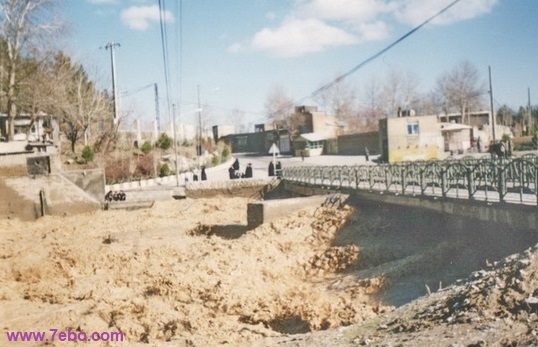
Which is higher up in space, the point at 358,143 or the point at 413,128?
the point at 413,128

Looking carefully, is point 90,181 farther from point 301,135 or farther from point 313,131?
point 313,131

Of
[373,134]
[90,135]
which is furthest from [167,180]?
[373,134]

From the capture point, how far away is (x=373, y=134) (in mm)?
46188

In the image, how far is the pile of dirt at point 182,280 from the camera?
30.9 feet

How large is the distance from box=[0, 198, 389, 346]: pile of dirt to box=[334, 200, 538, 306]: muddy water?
2.00 ft

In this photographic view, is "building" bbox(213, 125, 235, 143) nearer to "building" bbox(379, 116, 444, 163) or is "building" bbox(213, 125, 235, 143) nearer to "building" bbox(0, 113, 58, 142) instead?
"building" bbox(0, 113, 58, 142)

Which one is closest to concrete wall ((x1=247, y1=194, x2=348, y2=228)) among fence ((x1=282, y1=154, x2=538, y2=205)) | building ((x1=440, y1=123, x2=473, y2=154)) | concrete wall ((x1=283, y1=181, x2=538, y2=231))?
fence ((x1=282, y1=154, x2=538, y2=205))

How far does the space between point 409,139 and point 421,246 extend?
23.4 metres

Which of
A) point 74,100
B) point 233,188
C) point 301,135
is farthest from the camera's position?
point 301,135

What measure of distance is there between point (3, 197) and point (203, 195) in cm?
1079

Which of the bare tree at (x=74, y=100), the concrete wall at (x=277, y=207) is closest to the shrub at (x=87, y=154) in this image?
the bare tree at (x=74, y=100)

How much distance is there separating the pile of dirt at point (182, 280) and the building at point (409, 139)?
1781cm

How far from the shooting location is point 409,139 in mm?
35125

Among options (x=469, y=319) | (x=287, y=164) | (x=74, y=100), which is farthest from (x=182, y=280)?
(x=287, y=164)
